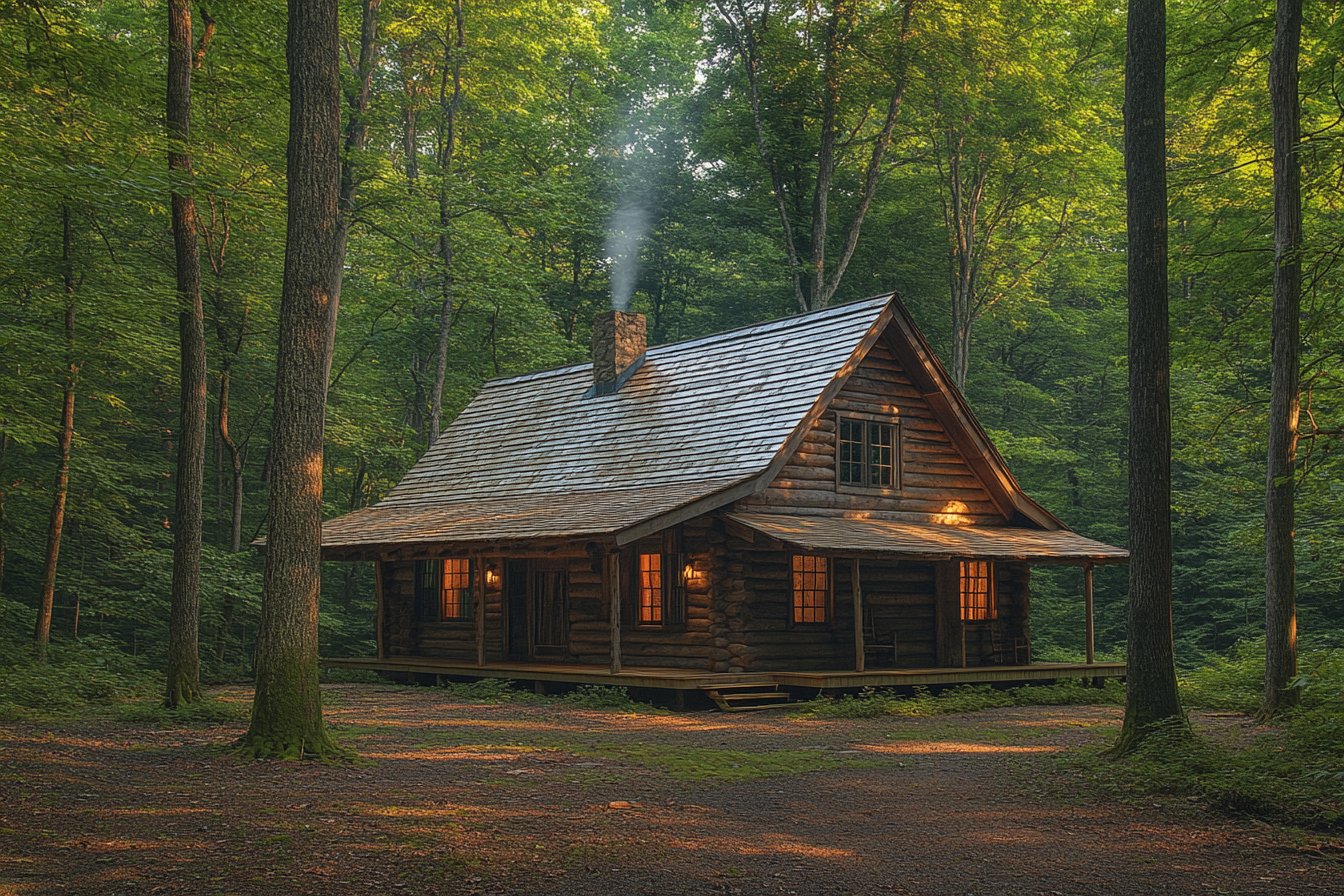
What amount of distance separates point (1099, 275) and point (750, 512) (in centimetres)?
2421

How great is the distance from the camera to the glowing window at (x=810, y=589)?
19469 mm

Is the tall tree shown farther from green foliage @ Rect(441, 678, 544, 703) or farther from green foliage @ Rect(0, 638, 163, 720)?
green foliage @ Rect(0, 638, 163, 720)

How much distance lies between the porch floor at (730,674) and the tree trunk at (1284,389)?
604cm

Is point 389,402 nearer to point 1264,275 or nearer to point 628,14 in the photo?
point 628,14

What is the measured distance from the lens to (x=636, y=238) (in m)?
39.7

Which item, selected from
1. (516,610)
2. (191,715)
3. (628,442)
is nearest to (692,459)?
(628,442)

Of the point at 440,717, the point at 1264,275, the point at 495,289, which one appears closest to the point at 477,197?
the point at 495,289

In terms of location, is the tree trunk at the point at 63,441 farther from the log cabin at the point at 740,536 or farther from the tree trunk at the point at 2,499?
the log cabin at the point at 740,536

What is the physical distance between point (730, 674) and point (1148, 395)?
8623mm

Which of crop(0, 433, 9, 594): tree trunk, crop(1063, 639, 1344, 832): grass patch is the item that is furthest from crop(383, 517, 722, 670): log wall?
crop(1063, 639, 1344, 832): grass patch

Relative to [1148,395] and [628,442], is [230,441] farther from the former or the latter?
[1148,395]

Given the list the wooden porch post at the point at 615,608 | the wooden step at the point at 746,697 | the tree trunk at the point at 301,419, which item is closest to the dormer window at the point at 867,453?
the wooden step at the point at 746,697

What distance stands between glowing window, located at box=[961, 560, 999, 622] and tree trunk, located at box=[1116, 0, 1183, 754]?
10942 millimetres

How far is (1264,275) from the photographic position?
49.3 ft
